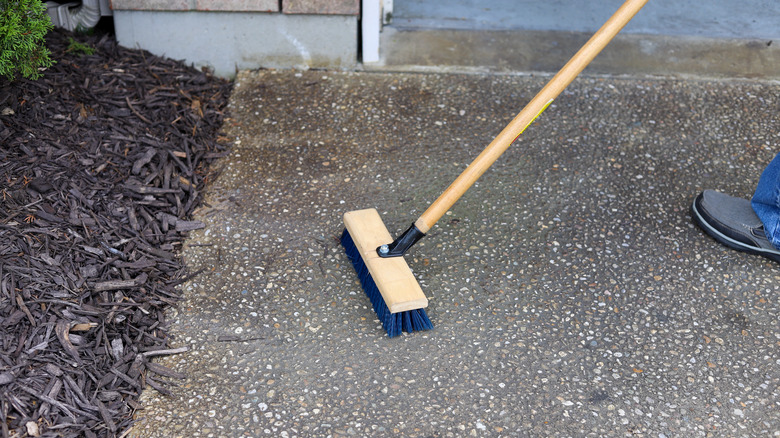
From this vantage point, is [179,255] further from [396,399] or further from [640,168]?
[640,168]

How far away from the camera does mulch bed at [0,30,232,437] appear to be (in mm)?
2055

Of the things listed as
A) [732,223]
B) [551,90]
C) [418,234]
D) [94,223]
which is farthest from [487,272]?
[94,223]

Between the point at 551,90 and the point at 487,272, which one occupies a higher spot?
the point at 551,90

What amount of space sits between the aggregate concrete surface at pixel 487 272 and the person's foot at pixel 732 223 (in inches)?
2.0

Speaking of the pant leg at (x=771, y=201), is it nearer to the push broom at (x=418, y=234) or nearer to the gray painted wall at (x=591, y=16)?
the push broom at (x=418, y=234)

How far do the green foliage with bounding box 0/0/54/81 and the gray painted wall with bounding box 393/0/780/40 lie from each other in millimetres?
2142

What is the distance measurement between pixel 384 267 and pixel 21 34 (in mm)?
1690

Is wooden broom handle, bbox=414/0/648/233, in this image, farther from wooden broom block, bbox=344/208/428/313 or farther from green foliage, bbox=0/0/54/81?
green foliage, bbox=0/0/54/81

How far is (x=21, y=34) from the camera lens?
8.51 ft

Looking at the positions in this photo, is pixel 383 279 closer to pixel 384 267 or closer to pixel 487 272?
pixel 384 267

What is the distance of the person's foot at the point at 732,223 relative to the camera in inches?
107

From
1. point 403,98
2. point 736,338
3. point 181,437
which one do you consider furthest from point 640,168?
point 181,437

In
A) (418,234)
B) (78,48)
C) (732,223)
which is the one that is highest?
(78,48)

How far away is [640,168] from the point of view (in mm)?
3197
